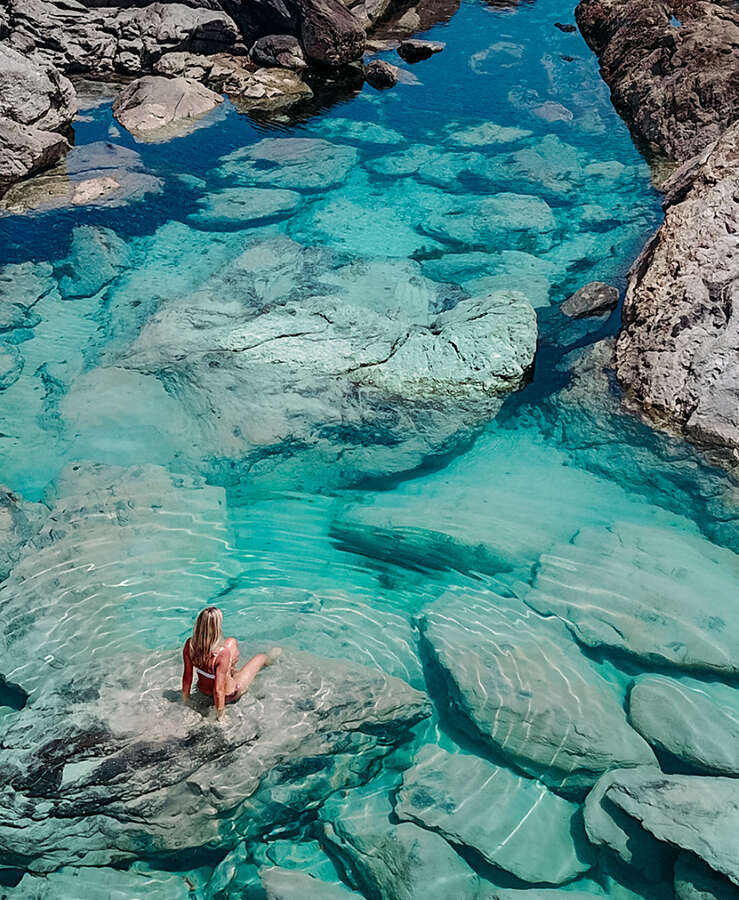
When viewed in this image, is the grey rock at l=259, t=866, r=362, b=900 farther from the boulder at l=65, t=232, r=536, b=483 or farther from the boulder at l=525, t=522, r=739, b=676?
the boulder at l=65, t=232, r=536, b=483

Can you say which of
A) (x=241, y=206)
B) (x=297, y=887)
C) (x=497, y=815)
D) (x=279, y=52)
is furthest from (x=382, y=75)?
(x=297, y=887)

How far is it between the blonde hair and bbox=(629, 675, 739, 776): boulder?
2277 mm

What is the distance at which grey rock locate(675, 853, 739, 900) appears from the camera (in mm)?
3445

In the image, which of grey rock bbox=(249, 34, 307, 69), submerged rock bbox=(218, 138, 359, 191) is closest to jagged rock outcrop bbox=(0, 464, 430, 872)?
submerged rock bbox=(218, 138, 359, 191)

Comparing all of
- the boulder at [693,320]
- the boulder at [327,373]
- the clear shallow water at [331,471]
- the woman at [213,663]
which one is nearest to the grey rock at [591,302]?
the clear shallow water at [331,471]

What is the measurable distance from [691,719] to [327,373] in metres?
3.46

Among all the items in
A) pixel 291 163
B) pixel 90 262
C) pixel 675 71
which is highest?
pixel 675 71

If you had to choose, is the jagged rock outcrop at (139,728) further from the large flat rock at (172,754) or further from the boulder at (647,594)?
the boulder at (647,594)

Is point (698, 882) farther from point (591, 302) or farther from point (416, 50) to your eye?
point (416, 50)

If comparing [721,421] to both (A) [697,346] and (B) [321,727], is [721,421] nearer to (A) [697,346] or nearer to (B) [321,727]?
(A) [697,346]

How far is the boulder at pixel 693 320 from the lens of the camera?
5691mm

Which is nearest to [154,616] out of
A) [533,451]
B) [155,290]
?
[533,451]

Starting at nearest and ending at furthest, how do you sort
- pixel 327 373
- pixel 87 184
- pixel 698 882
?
pixel 698 882
pixel 327 373
pixel 87 184

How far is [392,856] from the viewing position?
3.77 m
